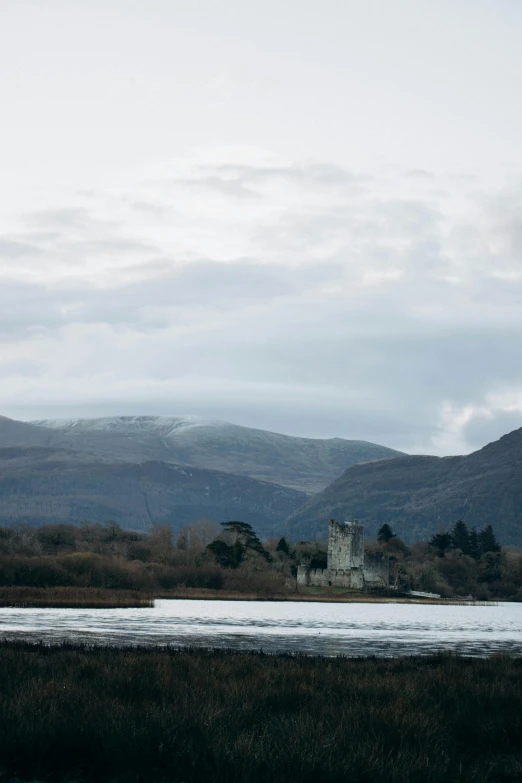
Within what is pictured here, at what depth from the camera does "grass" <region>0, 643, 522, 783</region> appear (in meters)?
15.8

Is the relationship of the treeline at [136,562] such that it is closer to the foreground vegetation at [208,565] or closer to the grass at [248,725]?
the foreground vegetation at [208,565]

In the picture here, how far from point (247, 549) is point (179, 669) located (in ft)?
383

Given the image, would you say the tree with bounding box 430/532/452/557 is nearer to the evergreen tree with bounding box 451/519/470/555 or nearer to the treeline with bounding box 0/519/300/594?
the evergreen tree with bounding box 451/519/470/555

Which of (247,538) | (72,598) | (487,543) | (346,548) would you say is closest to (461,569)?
(487,543)

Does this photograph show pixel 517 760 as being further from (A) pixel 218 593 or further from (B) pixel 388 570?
(B) pixel 388 570

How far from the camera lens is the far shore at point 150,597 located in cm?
8594

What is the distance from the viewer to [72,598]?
9200 cm

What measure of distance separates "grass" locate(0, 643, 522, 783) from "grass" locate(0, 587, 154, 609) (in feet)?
188

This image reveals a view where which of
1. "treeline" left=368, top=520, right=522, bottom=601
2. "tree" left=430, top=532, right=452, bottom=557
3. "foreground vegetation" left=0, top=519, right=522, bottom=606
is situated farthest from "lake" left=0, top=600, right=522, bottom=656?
"tree" left=430, top=532, right=452, bottom=557

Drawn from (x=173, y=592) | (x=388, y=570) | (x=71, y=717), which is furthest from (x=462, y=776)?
(x=388, y=570)

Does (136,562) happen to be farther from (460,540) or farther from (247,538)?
(460,540)

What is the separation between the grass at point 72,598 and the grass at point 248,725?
A: 57.4 meters

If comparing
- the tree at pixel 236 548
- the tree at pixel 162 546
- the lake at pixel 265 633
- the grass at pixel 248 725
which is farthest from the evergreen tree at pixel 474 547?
the grass at pixel 248 725

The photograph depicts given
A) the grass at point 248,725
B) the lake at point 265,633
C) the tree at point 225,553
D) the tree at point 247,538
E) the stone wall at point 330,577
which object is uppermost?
the tree at point 247,538
